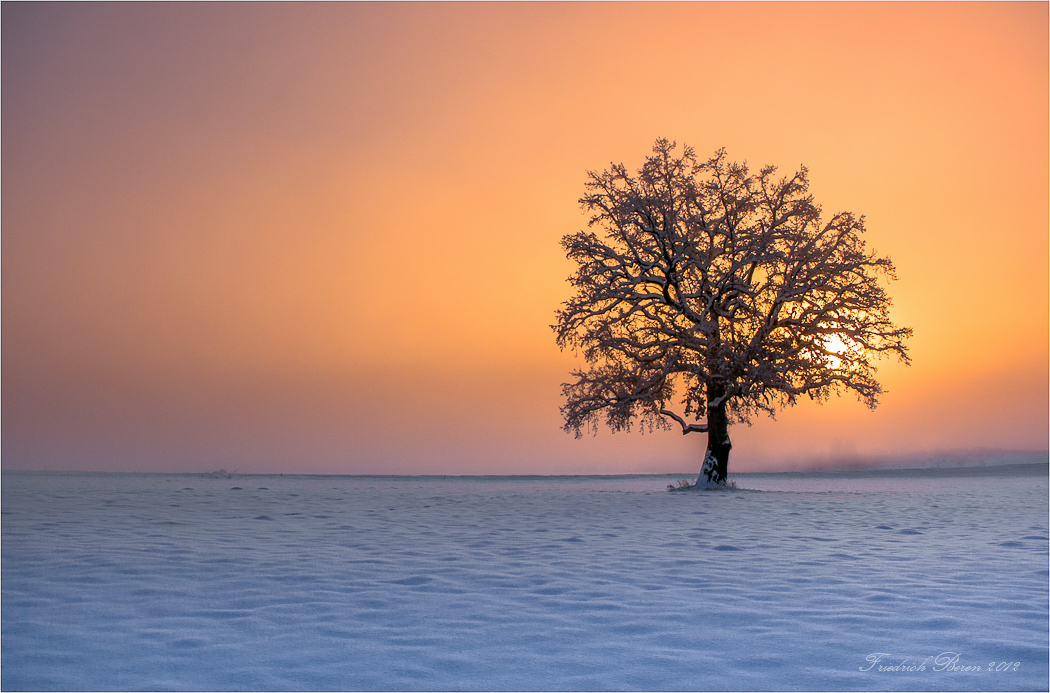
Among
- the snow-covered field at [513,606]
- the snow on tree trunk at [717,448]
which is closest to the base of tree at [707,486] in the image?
the snow on tree trunk at [717,448]

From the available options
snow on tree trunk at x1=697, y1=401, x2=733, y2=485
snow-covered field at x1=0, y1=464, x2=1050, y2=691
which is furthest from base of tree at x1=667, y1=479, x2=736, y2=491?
snow-covered field at x1=0, y1=464, x2=1050, y2=691

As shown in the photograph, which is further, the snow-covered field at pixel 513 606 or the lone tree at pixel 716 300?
the lone tree at pixel 716 300

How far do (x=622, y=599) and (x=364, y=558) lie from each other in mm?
3320

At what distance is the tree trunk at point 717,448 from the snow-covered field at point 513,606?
13.8 m

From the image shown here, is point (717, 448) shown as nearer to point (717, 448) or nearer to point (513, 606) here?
point (717, 448)

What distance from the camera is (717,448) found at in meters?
26.2

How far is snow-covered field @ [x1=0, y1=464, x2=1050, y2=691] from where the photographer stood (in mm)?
4281

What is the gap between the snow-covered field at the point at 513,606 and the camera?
428cm

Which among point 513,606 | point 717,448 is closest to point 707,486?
point 717,448

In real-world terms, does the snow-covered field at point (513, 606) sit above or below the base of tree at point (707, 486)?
above

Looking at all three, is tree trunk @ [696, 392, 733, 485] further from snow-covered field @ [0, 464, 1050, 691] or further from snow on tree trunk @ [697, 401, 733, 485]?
snow-covered field @ [0, 464, 1050, 691]

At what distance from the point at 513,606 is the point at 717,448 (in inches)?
841

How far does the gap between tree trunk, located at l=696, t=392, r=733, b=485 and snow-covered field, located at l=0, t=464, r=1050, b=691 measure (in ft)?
45.4

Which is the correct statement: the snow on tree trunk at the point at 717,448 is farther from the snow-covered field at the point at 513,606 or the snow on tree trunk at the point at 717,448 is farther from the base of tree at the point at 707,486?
the snow-covered field at the point at 513,606
